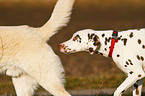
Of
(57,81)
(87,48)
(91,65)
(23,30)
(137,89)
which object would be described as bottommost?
(91,65)

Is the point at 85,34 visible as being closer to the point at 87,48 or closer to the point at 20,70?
the point at 87,48

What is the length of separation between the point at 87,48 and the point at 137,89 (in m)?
1.08

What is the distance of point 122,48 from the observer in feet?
16.3

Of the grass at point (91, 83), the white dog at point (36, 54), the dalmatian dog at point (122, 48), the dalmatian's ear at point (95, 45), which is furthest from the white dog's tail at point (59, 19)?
the grass at point (91, 83)

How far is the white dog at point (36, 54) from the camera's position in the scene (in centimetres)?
482

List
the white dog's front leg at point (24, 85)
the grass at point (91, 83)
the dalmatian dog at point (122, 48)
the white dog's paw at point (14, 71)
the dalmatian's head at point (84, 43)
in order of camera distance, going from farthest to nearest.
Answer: the grass at point (91, 83), the white dog's front leg at point (24, 85), the dalmatian's head at point (84, 43), the white dog's paw at point (14, 71), the dalmatian dog at point (122, 48)

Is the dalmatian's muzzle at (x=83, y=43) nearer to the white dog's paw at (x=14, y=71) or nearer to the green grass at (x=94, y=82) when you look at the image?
the white dog's paw at (x=14, y=71)

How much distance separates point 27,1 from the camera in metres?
36.2

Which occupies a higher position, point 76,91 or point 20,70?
point 20,70

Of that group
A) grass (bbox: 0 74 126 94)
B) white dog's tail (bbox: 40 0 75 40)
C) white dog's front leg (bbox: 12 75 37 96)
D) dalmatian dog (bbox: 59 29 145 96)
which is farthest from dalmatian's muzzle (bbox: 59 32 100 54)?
grass (bbox: 0 74 126 94)

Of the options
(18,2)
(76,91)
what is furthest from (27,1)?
(76,91)

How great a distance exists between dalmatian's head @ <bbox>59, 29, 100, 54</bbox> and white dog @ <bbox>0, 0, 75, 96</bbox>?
34 centimetres

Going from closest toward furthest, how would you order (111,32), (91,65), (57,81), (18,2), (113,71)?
(57,81) < (111,32) < (113,71) < (91,65) < (18,2)

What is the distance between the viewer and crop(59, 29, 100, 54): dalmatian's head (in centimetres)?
509
